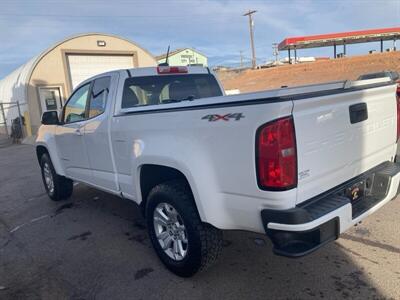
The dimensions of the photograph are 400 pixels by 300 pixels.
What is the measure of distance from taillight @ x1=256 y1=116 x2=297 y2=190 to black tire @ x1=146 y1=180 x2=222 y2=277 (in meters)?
0.85

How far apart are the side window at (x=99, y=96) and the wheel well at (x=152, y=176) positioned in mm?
1057

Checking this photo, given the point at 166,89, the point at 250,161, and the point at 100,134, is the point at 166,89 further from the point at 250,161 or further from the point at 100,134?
the point at 250,161

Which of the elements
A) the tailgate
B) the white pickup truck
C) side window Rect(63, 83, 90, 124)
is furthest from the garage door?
the tailgate

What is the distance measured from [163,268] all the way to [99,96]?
215 cm

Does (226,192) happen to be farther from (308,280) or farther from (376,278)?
(376,278)

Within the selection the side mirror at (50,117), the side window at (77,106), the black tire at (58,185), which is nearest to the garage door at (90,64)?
the black tire at (58,185)

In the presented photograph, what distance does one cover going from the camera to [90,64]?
67.2 ft

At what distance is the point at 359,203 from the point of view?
303cm

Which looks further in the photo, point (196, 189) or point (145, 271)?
point (145, 271)

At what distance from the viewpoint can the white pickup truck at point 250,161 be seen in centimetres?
243

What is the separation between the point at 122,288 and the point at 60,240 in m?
1.62

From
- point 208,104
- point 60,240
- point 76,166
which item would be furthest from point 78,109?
point 208,104

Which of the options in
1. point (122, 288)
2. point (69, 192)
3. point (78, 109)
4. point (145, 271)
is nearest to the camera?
point (122, 288)

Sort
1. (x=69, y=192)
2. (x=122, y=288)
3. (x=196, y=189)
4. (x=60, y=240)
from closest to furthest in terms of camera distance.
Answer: (x=196, y=189) < (x=122, y=288) < (x=60, y=240) < (x=69, y=192)
